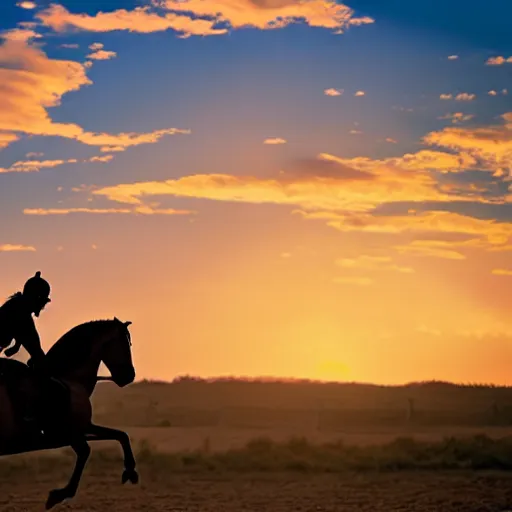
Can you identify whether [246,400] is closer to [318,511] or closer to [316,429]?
[316,429]

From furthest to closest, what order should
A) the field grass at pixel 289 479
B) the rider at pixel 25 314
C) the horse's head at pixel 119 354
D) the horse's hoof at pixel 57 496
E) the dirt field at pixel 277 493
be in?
the field grass at pixel 289 479, the dirt field at pixel 277 493, the horse's head at pixel 119 354, the rider at pixel 25 314, the horse's hoof at pixel 57 496

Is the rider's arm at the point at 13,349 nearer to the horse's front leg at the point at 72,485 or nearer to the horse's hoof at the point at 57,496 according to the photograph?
the horse's front leg at the point at 72,485

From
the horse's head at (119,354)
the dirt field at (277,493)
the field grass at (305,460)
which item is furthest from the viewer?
the field grass at (305,460)

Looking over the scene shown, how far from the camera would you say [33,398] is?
541 inches

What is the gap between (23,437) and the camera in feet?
45.0

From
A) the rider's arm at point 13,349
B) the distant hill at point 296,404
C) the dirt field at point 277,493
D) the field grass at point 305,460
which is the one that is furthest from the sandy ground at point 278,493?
the distant hill at point 296,404

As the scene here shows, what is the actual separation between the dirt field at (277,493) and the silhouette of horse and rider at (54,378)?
10855 millimetres

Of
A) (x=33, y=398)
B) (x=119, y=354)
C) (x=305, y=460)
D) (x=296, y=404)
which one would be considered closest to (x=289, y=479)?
(x=305, y=460)

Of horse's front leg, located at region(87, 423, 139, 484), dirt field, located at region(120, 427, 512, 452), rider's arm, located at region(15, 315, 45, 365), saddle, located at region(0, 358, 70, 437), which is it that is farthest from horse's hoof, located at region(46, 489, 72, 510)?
dirt field, located at region(120, 427, 512, 452)

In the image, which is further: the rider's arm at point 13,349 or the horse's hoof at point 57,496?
the rider's arm at point 13,349

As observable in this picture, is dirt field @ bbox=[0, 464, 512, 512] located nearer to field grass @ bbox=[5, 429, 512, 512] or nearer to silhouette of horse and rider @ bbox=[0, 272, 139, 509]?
field grass @ bbox=[5, 429, 512, 512]

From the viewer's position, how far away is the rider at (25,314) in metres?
13.5

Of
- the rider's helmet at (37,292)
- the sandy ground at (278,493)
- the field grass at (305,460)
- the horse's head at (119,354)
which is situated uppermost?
the rider's helmet at (37,292)

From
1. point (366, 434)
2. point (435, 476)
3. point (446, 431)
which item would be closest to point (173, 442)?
point (366, 434)
